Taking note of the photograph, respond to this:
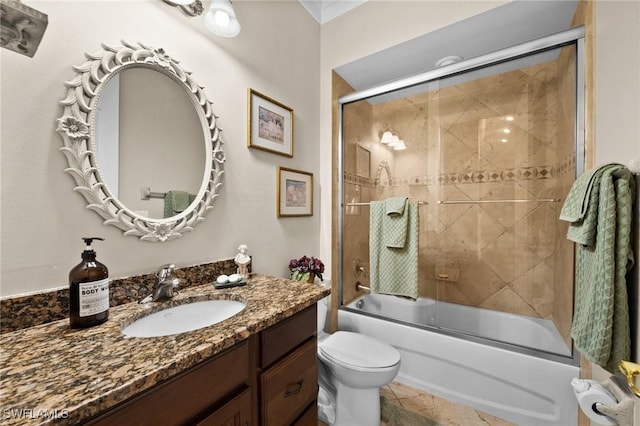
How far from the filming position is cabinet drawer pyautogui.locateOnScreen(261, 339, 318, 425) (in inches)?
31.1

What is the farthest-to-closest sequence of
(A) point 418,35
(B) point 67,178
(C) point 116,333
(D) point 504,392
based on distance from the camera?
(A) point 418,35 < (D) point 504,392 < (B) point 67,178 < (C) point 116,333

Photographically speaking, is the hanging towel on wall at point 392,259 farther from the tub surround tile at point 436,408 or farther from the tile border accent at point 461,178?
the tub surround tile at point 436,408

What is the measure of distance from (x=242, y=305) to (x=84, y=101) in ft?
2.91

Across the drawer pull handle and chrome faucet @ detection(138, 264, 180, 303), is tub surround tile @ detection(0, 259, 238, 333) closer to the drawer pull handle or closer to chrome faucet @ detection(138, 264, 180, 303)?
chrome faucet @ detection(138, 264, 180, 303)

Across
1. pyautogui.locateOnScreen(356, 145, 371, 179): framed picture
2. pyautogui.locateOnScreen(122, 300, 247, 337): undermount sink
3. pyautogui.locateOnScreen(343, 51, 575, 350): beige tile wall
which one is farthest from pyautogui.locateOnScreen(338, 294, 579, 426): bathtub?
pyautogui.locateOnScreen(122, 300, 247, 337): undermount sink

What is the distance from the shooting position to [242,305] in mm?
957

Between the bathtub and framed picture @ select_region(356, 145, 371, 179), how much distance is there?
1086 millimetres

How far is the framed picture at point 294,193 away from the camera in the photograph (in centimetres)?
163

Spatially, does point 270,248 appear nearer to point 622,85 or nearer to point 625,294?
point 625,294

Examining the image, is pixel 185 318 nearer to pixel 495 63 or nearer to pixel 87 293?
pixel 87 293

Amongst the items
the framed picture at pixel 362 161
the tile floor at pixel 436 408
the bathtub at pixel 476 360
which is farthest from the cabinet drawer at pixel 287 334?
the framed picture at pixel 362 161

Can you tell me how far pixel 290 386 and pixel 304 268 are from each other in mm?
823

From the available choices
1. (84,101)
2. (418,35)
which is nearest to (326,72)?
(418,35)

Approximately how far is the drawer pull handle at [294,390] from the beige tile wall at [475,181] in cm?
121
